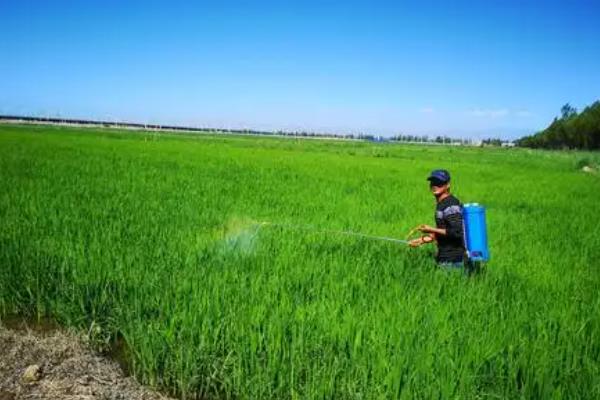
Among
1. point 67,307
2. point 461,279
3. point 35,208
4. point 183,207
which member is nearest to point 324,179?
point 183,207

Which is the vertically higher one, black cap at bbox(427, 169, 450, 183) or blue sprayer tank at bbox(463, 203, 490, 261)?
black cap at bbox(427, 169, 450, 183)

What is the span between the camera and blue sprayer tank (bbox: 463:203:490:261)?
3938 mm

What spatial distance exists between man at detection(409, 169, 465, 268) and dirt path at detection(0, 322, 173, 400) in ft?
7.62

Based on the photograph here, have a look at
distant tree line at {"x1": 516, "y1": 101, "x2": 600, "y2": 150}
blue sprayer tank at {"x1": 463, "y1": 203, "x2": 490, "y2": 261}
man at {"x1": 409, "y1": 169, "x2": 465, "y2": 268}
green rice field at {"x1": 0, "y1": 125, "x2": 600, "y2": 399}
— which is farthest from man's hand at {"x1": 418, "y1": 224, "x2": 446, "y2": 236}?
distant tree line at {"x1": 516, "y1": 101, "x2": 600, "y2": 150}

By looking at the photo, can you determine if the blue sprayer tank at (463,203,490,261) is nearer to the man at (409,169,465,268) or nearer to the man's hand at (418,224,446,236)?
the man at (409,169,465,268)

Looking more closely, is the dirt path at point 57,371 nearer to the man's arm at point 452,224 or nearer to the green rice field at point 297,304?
the green rice field at point 297,304

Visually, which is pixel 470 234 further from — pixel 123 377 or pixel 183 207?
pixel 183 207

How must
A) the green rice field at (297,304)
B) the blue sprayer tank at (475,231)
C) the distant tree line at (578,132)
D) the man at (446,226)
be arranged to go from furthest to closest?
the distant tree line at (578,132) → the man at (446,226) → the blue sprayer tank at (475,231) → the green rice field at (297,304)

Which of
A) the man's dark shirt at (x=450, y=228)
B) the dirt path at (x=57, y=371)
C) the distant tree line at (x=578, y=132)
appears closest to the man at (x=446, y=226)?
the man's dark shirt at (x=450, y=228)

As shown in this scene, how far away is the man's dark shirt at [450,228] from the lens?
4.04 metres

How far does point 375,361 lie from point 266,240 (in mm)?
2631

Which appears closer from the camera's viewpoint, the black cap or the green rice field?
the green rice field

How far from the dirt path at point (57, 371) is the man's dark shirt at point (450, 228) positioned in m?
2.49

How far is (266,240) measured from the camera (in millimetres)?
5035
